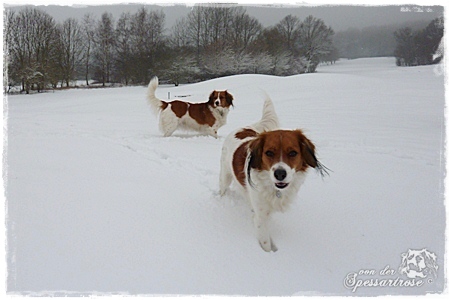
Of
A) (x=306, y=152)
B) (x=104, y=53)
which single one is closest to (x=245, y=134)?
(x=306, y=152)

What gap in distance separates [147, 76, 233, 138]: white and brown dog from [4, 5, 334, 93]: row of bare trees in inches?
164

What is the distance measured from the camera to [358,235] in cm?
247

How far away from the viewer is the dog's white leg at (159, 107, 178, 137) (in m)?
6.68

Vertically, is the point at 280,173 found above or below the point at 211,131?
above

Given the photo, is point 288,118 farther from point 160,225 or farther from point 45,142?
point 160,225

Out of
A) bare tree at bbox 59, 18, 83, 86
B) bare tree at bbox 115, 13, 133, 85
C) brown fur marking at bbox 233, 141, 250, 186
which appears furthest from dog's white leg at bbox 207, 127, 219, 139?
bare tree at bbox 59, 18, 83, 86

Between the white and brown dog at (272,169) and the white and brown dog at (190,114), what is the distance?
419cm

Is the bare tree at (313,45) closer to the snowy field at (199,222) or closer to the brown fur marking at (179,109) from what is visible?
the brown fur marking at (179,109)

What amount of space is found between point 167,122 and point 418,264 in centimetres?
540

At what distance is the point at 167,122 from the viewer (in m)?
6.71

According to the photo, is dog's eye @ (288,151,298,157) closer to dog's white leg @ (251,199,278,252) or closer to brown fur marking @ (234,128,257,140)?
dog's white leg @ (251,199,278,252)

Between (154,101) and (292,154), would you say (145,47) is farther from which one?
(292,154)

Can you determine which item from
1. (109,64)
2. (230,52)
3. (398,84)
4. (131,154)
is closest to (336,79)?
(398,84)

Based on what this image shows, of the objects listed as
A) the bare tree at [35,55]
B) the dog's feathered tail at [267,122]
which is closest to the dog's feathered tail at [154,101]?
the dog's feathered tail at [267,122]
